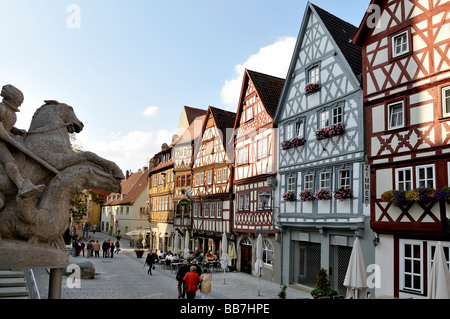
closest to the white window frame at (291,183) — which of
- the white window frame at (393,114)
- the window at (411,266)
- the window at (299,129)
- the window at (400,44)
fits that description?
the window at (299,129)

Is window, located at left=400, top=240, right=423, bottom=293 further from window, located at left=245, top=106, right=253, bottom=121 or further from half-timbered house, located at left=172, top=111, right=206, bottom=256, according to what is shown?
half-timbered house, located at left=172, top=111, right=206, bottom=256

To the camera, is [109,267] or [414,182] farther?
[109,267]

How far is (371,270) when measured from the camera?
13953 mm

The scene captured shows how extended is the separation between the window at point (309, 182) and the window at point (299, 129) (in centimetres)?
194

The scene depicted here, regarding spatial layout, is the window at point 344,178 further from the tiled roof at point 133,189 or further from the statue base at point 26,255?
the tiled roof at point 133,189

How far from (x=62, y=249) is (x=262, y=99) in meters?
17.9

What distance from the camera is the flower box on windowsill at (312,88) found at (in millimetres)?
17516

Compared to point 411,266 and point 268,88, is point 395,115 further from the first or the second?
point 268,88

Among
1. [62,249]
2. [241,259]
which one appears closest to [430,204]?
[62,249]

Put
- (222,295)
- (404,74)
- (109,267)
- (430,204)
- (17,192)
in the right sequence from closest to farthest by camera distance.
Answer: (17,192) → (430,204) → (404,74) → (222,295) → (109,267)

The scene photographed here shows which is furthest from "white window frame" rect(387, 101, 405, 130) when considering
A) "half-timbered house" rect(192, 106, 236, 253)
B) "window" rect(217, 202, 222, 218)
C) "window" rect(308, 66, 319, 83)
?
"window" rect(217, 202, 222, 218)

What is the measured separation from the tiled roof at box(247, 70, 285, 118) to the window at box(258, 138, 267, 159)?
4.78ft

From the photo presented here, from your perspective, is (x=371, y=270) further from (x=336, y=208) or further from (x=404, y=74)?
(x=404, y=74)

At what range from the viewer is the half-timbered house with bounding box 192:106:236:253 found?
2584 cm
